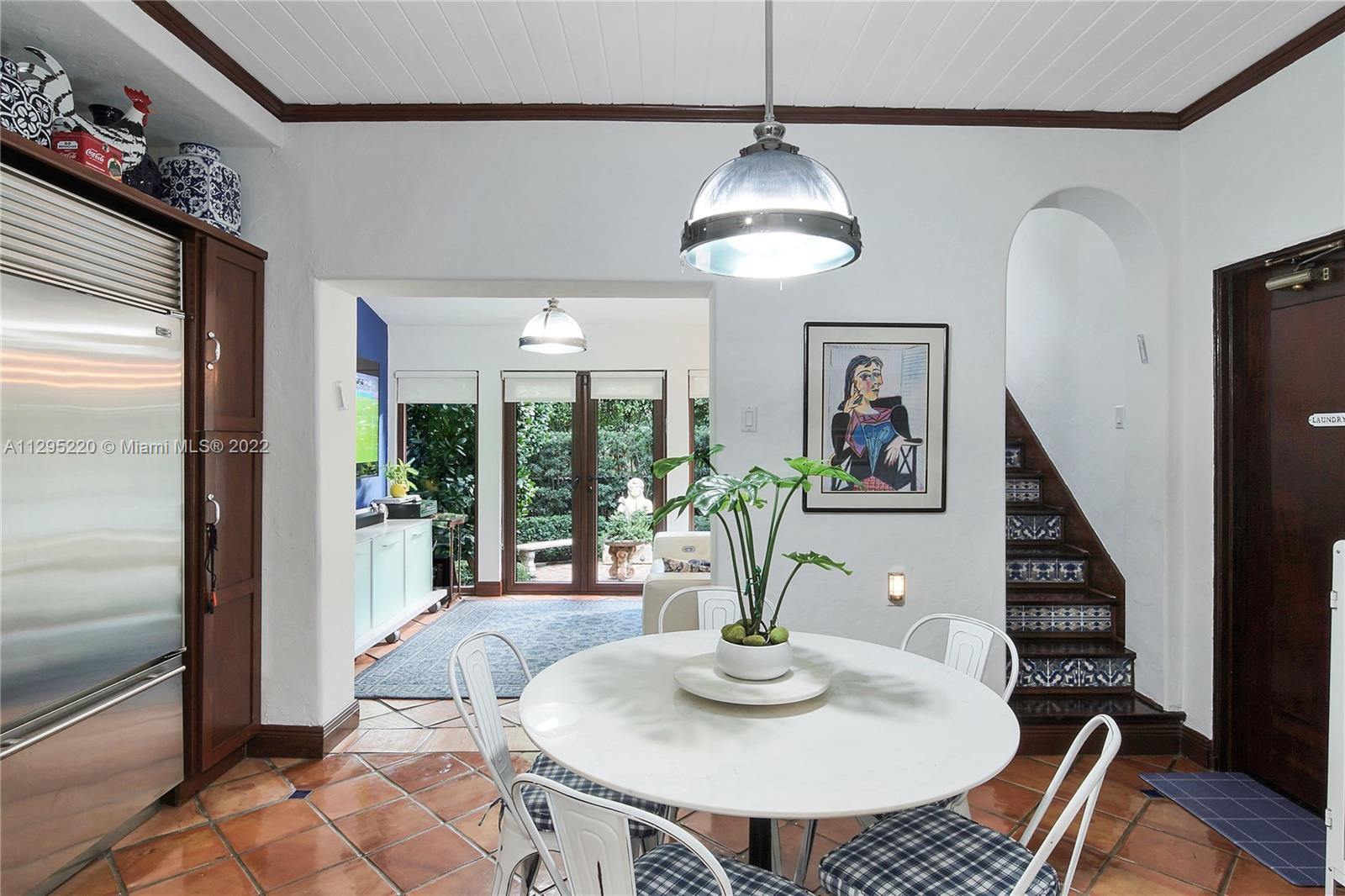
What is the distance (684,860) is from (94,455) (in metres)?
2.06

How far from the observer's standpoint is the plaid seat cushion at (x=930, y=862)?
1.42m

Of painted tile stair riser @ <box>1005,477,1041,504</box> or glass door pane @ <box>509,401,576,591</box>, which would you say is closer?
painted tile stair riser @ <box>1005,477,1041,504</box>

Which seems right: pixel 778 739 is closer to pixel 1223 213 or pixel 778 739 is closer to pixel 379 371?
pixel 1223 213

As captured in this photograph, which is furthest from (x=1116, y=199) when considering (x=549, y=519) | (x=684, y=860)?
(x=549, y=519)

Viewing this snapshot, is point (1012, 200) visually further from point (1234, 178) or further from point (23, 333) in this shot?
point (23, 333)

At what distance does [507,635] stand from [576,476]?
1892 mm

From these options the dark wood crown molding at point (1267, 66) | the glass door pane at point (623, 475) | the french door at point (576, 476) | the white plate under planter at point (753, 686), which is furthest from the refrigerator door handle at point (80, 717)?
the dark wood crown molding at point (1267, 66)

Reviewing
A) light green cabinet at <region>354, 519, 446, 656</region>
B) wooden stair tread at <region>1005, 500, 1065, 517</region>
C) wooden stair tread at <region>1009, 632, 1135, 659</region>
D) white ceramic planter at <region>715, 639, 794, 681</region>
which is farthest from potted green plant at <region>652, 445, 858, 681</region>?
light green cabinet at <region>354, 519, 446, 656</region>

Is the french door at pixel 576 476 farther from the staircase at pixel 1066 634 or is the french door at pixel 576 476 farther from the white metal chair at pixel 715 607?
the white metal chair at pixel 715 607

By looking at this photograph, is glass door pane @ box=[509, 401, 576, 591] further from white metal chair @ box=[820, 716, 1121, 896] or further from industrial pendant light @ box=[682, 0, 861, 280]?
white metal chair @ box=[820, 716, 1121, 896]

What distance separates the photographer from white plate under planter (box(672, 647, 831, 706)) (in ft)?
5.47

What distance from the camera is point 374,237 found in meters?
3.04

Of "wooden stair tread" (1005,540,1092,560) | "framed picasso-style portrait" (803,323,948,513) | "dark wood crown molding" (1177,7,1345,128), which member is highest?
"dark wood crown molding" (1177,7,1345,128)

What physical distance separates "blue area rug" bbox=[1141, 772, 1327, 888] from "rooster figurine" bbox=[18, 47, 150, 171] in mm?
4361
